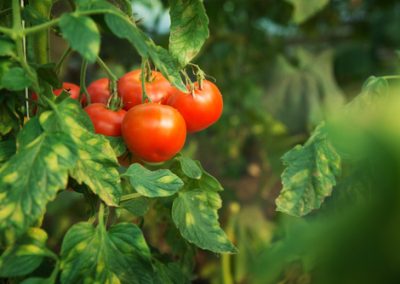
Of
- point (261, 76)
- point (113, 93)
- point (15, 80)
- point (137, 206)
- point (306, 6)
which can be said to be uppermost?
point (15, 80)

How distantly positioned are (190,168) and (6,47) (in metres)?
0.26

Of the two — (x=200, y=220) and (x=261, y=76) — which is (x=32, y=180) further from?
(x=261, y=76)

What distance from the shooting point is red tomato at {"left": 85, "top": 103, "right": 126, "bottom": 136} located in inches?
27.2

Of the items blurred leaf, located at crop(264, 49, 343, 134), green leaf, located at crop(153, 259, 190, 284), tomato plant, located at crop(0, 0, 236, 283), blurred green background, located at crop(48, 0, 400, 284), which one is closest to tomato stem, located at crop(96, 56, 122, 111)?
tomato plant, located at crop(0, 0, 236, 283)

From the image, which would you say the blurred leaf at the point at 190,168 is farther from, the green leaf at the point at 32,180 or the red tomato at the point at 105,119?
the green leaf at the point at 32,180

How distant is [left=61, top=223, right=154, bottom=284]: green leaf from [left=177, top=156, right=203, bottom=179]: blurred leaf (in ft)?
0.36

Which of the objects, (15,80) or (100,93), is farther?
(100,93)

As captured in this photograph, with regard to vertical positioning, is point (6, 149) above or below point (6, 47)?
below

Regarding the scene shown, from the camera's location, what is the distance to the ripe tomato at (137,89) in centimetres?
74

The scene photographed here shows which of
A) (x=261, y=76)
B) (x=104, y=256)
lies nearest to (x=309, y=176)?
(x=104, y=256)

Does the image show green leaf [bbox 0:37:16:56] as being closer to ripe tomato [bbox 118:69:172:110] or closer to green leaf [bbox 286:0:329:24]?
ripe tomato [bbox 118:69:172:110]

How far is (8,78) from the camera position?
55 cm

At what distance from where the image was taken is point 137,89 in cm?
74

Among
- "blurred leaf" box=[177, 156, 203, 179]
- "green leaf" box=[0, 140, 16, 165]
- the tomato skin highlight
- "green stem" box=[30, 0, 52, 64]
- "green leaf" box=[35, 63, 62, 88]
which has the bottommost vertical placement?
"blurred leaf" box=[177, 156, 203, 179]
